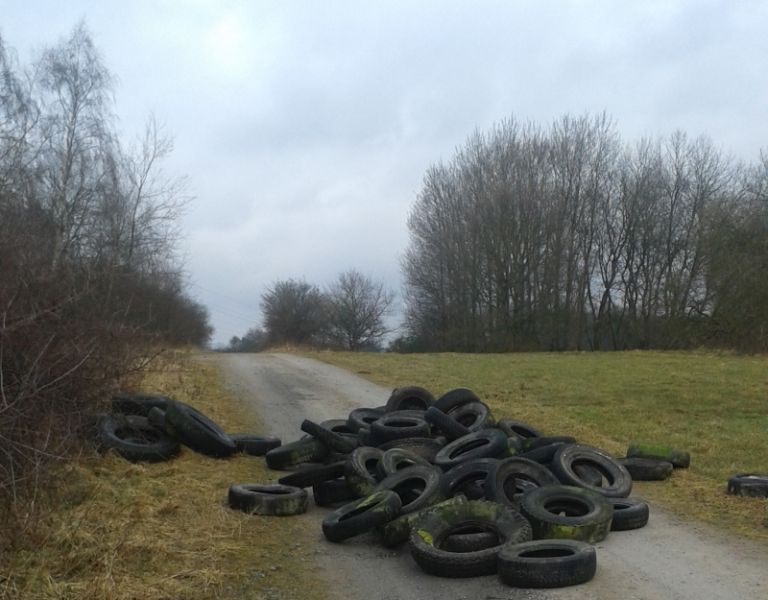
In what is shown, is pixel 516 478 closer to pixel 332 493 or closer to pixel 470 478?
pixel 470 478

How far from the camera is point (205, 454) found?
10.6 metres

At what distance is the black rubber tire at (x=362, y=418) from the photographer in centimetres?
1127

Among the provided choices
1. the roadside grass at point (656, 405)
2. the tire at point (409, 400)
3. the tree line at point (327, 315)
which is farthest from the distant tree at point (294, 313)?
the tire at point (409, 400)

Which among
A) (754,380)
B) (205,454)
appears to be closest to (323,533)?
(205,454)

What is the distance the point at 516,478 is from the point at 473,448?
58.8 inches

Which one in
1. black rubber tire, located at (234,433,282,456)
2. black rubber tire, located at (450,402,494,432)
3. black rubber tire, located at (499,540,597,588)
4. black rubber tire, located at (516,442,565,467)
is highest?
black rubber tire, located at (450,402,494,432)

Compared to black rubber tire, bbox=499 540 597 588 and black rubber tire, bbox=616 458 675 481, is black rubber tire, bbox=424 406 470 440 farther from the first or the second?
black rubber tire, bbox=499 540 597 588

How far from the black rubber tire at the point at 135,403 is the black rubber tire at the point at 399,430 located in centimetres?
333

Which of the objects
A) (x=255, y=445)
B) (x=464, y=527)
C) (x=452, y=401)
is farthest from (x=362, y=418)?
(x=464, y=527)

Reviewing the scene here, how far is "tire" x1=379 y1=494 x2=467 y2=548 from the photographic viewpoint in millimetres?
6605

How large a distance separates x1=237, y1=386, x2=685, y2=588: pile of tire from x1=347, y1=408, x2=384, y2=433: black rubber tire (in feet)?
0.42

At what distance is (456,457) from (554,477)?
1.54 meters

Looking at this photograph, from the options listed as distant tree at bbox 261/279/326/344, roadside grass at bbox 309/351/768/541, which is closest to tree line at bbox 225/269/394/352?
→ distant tree at bbox 261/279/326/344

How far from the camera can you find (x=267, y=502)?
25.7ft
